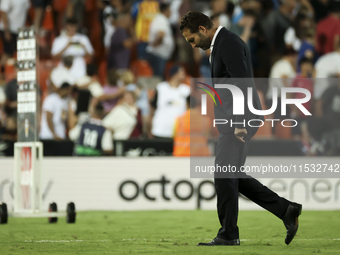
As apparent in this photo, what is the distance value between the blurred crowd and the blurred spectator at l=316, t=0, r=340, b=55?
0.02 meters

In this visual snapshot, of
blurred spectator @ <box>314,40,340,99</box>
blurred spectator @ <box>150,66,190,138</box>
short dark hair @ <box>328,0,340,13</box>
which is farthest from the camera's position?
short dark hair @ <box>328,0,340,13</box>

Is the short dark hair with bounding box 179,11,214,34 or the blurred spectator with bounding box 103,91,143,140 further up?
the short dark hair with bounding box 179,11,214,34

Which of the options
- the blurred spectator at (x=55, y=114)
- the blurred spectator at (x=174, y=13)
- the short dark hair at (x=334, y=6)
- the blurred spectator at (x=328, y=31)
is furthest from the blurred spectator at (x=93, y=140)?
the short dark hair at (x=334, y=6)

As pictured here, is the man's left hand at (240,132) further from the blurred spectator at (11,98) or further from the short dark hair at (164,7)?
the short dark hair at (164,7)

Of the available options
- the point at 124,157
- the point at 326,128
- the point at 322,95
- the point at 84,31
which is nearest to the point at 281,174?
the point at 326,128

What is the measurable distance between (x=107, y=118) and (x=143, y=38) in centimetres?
277

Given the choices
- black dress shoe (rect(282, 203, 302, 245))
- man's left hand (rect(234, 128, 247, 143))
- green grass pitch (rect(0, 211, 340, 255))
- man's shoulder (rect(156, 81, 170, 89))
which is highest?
man's shoulder (rect(156, 81, 170, 89))

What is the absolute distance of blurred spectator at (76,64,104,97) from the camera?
1197 centimetres

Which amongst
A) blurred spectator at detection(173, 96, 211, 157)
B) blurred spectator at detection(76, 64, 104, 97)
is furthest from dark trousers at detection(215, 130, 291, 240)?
blurred spectator at detection(76, 64, 104, 97)

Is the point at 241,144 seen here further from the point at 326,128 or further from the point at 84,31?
the point at 84,31

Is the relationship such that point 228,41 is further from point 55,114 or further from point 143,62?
point 143,62

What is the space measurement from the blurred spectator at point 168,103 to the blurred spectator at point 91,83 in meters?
1.15

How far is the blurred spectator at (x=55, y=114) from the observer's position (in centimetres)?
1144

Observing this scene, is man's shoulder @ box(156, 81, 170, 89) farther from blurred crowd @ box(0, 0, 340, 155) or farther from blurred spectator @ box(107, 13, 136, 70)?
blurred spectator @ box(107, 13, 136, 70)
